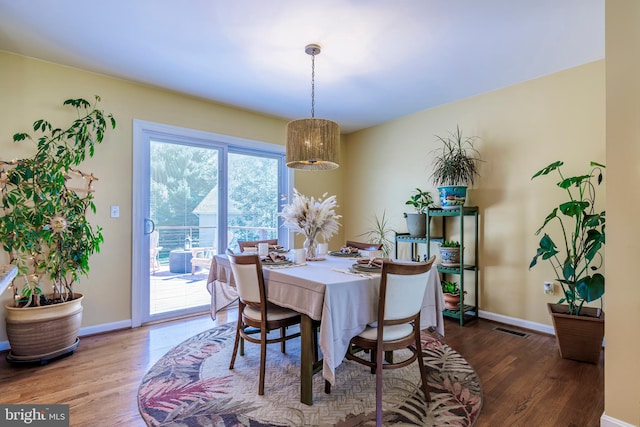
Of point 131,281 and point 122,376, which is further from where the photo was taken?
point 131,281

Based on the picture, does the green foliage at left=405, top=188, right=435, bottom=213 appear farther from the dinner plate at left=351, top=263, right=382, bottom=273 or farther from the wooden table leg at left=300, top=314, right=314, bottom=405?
the wooden table leg at left=300, top=314, right=314, bottom=405

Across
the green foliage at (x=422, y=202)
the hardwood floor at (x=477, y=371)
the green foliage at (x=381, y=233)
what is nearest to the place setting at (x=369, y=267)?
the hardwood floor at (x=477, y=371)

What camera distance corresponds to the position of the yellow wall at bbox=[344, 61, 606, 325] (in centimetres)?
285

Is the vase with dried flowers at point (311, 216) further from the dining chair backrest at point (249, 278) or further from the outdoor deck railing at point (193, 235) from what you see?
the outdoor deck railing at point (193, 235)

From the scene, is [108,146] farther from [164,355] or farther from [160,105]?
[164,355]

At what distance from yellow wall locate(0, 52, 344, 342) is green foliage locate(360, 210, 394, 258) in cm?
261

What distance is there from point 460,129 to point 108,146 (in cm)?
376

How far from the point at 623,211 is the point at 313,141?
185 cm

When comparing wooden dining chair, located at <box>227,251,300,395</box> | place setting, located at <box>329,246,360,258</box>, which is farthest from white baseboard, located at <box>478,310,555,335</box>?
wooden dining chair, located at <box>227,251,300,395</box>

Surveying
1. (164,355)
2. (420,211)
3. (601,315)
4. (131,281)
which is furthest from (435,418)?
(131,281)

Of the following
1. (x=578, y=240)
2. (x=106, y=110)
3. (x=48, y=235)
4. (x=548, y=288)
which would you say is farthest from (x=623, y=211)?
(x=106, y=110)

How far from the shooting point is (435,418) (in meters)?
1.77

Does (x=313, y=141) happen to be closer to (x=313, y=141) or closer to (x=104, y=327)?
(x=313, y=141)

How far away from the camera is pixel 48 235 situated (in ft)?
8.20
